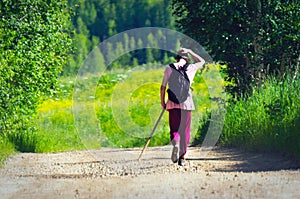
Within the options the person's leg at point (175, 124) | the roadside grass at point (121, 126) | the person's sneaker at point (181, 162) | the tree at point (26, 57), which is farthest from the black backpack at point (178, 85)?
the roadside grass at point (121, 126)

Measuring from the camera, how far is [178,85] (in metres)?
12.4

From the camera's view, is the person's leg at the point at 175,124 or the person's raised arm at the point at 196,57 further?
the person's raised arm at the point at 196,57

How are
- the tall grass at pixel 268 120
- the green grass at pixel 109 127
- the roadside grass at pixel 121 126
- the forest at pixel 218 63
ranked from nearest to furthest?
the tall grass at pixel 268 120 → the forest at pixel 218 63 → the green grass at pixel 109 127 → the roadside grass at pixel 121 126

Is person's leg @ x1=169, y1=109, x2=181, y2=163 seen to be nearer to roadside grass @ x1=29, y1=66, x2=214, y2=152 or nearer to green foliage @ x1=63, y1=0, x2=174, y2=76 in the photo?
roadside grass @ x1=29, y1=66, x2=214, y2=152

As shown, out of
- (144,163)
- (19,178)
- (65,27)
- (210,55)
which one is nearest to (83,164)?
(144,163)

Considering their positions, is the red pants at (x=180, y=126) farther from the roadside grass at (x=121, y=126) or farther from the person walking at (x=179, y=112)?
the roadside grass at (x=121, y=126)

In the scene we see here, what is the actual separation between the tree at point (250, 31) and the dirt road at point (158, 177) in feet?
9.51

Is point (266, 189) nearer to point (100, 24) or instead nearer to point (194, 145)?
point (194, 145)

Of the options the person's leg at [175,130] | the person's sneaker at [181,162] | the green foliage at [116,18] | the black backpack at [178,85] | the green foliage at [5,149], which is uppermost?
the black backpack at [178,85]

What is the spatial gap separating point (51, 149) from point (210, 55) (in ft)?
17.2

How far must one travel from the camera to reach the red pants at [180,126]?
12539mm

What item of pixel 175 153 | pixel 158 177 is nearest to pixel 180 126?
pixel 175 153

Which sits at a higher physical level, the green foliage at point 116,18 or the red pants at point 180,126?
the red pants at point 180,126

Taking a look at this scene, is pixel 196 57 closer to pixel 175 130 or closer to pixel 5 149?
pixel 175 130
